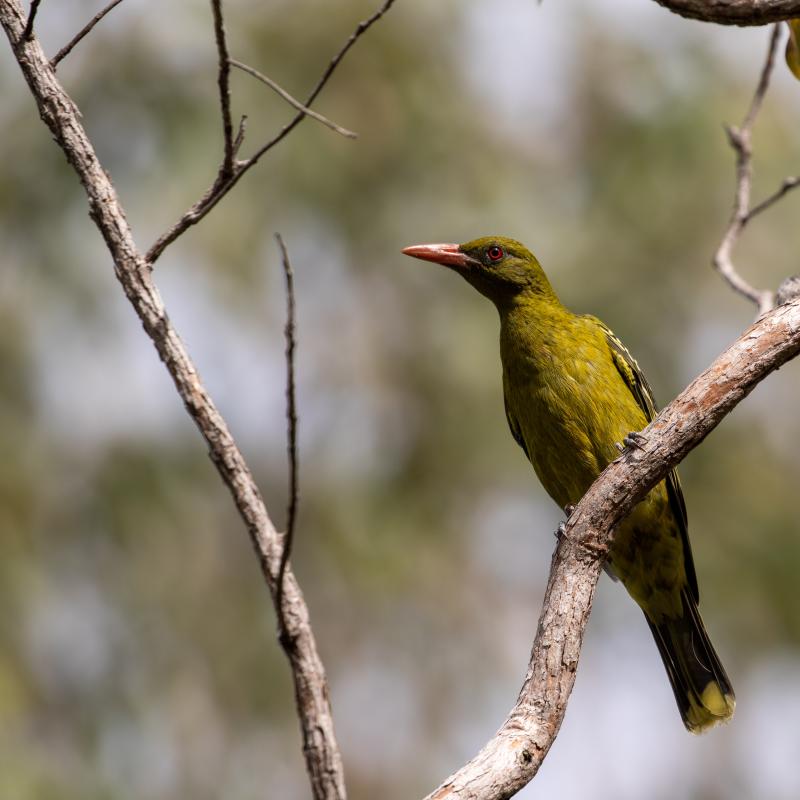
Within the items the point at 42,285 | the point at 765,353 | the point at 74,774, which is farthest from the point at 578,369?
the point at 42,285

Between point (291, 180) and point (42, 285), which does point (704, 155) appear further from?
point (42, 285)

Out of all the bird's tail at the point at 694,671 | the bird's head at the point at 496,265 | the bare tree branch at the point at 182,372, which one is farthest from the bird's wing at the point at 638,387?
the bare tree branch at the point at 182,372

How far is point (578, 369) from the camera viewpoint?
5.16 meters

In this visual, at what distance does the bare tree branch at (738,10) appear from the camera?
3445mm

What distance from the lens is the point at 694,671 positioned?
542 cm

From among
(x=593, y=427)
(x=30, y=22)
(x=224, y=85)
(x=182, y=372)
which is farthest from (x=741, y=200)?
(x=30, y=22)

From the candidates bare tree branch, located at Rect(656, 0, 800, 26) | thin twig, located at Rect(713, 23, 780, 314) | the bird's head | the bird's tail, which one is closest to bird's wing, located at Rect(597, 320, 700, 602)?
the bird's tail

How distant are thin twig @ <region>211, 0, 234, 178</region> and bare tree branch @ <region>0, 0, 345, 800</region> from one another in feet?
1.05

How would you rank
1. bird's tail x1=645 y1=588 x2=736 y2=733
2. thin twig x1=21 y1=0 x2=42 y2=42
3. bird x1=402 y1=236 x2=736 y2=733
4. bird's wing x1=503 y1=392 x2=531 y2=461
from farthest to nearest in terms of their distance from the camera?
bird's wing x1=503 y1=392 x2=531 y2=461
bird's tail x1=645 y1=588 x2=736 y2=733
bird x1=402 y1=236 x2=736 y2=733
thin twig x1=21 y1=0 x2=42 y2=42

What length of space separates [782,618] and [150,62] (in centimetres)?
720

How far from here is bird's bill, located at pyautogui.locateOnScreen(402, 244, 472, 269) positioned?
5.59 m

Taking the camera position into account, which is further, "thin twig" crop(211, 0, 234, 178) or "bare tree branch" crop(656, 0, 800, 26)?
"bare tree branch" crop(656, 0, 800, 26)

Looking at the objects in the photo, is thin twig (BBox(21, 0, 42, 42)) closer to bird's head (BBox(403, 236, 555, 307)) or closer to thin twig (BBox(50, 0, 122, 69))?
thin twig (BBox(50, 0, 122, 69))

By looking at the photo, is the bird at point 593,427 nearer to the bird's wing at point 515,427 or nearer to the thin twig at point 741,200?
the bird's wing at point 515,427
